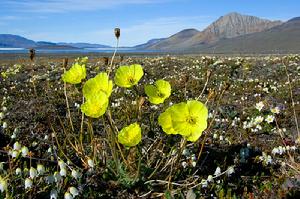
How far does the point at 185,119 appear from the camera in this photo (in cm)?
406

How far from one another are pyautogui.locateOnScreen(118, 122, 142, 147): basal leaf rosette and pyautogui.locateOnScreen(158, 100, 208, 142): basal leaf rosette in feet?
0.85

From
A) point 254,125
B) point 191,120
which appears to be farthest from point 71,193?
point 254,125

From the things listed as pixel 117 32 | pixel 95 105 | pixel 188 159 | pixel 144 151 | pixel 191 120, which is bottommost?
pixel 188 159

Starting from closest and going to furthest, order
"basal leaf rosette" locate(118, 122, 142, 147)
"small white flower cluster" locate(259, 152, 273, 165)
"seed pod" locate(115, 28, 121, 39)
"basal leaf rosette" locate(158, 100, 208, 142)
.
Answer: "basal leaf rosette" locate(158, 100, 208, 142) → "basal leaf rosette" locate(118, 122, 142, 147) → "seed pod" locate(115, 28, 121, 39) → "small white flower cluster" locate(259, 152, 273, 165)

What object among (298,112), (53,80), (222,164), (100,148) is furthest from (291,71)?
(100,148)

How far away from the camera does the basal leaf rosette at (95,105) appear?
4027 millimetres

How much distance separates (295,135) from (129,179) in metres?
4.97

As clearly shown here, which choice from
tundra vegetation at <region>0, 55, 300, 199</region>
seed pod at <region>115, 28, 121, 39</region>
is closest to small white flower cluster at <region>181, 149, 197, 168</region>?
tundra vegetation at <region>0, 55, 300, 199</region>

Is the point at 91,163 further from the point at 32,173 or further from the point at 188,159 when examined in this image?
the point at 188,159

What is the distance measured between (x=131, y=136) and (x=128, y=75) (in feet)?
2.26

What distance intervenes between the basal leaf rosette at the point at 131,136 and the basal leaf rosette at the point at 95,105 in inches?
12.4

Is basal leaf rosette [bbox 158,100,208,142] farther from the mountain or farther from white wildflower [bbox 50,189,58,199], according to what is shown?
the mountain

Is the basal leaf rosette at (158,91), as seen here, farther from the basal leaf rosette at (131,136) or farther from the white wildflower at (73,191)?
the white wildflower at (73,191)

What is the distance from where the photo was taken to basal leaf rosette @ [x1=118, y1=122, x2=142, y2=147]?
415 cm
